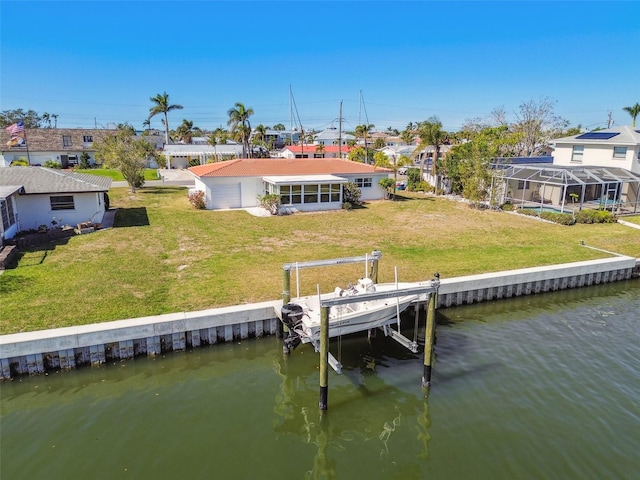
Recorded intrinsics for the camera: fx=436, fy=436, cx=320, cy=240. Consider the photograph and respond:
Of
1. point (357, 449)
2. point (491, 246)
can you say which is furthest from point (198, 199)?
point (357, 449)

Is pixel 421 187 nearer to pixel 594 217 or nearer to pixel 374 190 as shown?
pixel 374 190

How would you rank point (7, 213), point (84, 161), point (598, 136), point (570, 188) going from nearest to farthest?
point (7, 213) < point (570, 188) < point (598, 136) < point (84, 161)

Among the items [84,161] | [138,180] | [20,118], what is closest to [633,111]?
[138,180]

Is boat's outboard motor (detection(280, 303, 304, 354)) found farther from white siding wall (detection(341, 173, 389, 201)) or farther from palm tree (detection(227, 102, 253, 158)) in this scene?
palm tree (detection(227, 102, 253, 158))

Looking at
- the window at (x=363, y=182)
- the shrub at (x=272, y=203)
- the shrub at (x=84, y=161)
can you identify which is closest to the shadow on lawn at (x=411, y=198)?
the window at (x=363, y=182)

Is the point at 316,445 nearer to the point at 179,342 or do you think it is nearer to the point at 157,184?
the point at 179,342

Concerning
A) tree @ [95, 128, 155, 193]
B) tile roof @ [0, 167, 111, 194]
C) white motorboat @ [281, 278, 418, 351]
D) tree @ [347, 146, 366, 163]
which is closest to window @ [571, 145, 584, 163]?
tree @ [347, 146, 366, 163]

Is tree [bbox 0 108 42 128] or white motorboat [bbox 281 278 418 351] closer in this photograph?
white motorboat [bbox 281 278 418 351]
